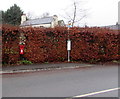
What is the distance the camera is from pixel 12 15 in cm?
3766

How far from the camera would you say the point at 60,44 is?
10.1m

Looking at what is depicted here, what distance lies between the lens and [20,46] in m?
8.84

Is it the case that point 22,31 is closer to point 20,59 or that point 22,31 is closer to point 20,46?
point 20,46

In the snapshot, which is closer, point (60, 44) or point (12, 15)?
point (60, 44)

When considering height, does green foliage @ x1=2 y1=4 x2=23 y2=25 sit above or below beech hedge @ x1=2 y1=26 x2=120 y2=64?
above

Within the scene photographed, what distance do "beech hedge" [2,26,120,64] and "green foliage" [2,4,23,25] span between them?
30604 mm

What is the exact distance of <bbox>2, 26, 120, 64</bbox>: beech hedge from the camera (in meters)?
8.70

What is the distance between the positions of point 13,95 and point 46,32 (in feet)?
20.0

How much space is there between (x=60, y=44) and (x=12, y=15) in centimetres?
3252

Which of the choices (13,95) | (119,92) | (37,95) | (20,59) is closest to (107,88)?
(119,92)

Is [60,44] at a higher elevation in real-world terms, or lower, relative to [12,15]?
lower

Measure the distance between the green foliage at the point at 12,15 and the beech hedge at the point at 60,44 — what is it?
30.6 m

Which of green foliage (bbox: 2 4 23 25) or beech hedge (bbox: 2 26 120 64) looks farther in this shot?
green foliage (bbox: 2 4 23 25)

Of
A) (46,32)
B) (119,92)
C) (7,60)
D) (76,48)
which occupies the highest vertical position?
(46,32)
